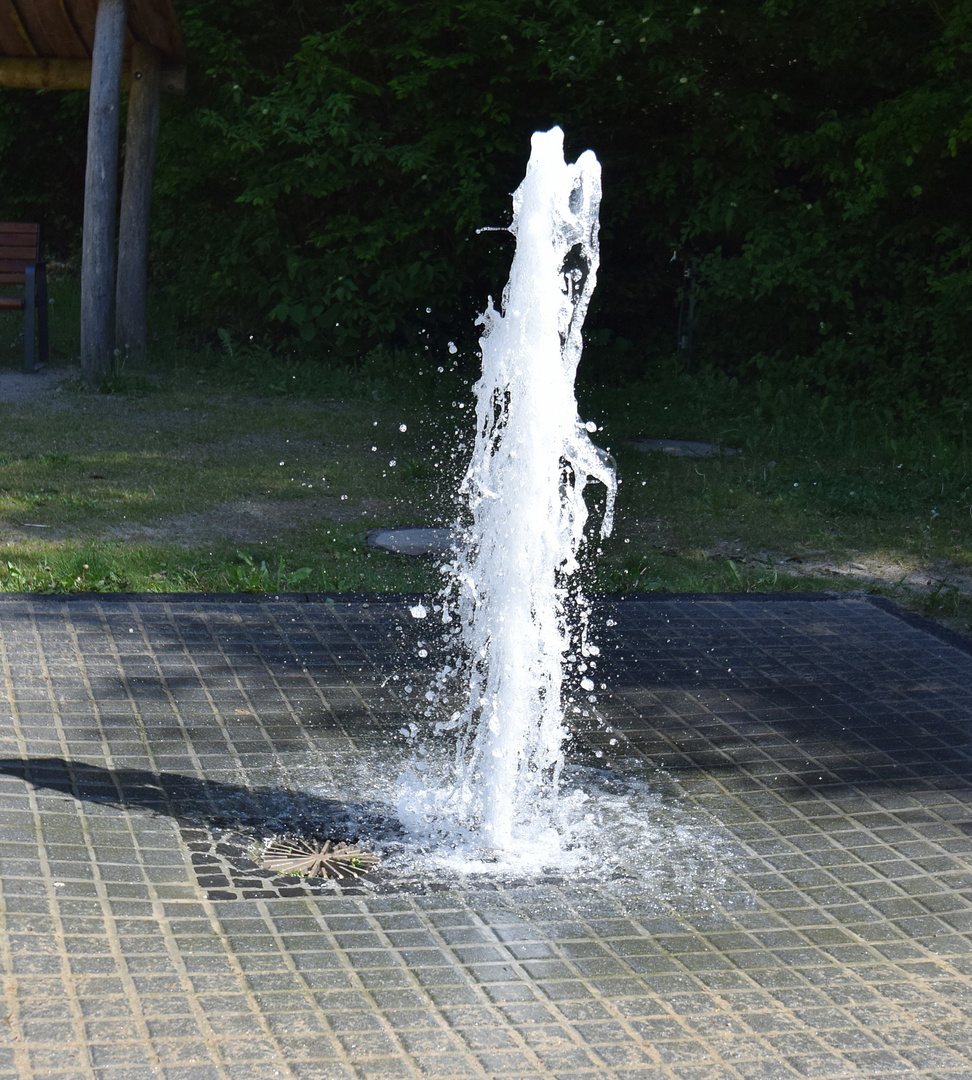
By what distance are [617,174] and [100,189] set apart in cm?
452

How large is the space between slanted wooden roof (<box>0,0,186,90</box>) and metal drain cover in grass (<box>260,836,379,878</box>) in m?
8.64

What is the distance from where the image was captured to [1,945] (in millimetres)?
2900

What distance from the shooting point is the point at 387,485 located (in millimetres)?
8141

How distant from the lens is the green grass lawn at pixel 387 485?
6434 mm

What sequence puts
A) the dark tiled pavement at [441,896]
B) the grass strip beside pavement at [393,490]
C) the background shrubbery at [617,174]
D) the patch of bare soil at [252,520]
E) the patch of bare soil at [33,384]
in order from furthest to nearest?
the background shrubbery at [617,174]
the patch of bare soil at [33,384]
the patch of bare soil at [252,520]
the grass strip beside pavement at [393,490]
the dark tiled pavement at [441,896]

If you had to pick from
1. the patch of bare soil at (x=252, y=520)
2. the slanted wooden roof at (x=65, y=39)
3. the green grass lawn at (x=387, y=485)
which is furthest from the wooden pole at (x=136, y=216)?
the patch of bare soil at (x=252, y=520)

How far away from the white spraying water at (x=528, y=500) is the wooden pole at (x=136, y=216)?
27.0ft

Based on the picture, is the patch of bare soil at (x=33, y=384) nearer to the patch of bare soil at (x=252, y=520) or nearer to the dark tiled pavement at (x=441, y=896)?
the patch of bare soil at (x=252, y=520)

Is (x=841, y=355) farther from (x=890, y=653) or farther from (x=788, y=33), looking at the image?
(x=890, y=653)

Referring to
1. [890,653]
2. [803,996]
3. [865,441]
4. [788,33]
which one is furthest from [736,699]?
[788,33]

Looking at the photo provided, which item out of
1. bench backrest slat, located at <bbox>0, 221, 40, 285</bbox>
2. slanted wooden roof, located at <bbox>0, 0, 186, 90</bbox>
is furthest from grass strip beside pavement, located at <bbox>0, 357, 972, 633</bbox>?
slanted wooden roof, located at <bbox>0, 0, 186, 90</bbox>

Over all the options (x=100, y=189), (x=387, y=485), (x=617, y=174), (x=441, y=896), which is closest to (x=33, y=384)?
(x=100, y=189)

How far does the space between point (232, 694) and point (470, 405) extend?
6.34 m

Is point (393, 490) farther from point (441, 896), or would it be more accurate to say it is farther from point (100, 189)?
point (441, 896)
